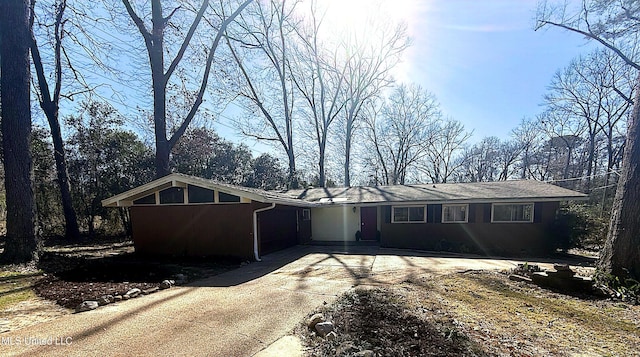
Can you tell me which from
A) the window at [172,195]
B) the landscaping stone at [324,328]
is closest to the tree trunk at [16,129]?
the window at [172,195]

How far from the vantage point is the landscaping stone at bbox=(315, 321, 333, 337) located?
344cm

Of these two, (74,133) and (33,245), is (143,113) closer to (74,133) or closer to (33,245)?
(74,133)

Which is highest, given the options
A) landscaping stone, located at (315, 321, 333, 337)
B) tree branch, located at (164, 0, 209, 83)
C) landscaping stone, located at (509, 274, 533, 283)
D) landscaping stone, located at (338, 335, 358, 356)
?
tree branch, located at (164, 0, 209, 83)

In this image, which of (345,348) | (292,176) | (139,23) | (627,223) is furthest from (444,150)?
(345,348)

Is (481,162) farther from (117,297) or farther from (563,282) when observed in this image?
(117,297)

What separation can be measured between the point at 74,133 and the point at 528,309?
18988 millimetres

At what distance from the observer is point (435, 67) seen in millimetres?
12586

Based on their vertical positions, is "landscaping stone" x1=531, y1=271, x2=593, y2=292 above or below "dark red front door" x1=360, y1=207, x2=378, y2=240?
above

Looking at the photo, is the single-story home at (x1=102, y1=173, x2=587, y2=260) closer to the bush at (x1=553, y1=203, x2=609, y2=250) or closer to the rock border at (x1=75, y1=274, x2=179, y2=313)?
the bush at (x1=553, y1=203, x2=609, y2=250)

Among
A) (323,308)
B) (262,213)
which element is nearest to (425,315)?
(323,308)

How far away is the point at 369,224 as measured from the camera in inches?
542

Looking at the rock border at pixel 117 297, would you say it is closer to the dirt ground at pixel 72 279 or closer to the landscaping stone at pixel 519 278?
the dirt ground at pixel 72 279

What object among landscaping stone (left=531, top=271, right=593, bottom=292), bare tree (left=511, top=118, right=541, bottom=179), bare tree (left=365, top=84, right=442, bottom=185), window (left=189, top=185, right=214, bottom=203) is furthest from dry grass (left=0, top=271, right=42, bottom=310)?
bare tree (left=511, top=118, right=541, bottom=179)

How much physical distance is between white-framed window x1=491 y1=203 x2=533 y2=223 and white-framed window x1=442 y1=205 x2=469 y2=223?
0.96 metres
